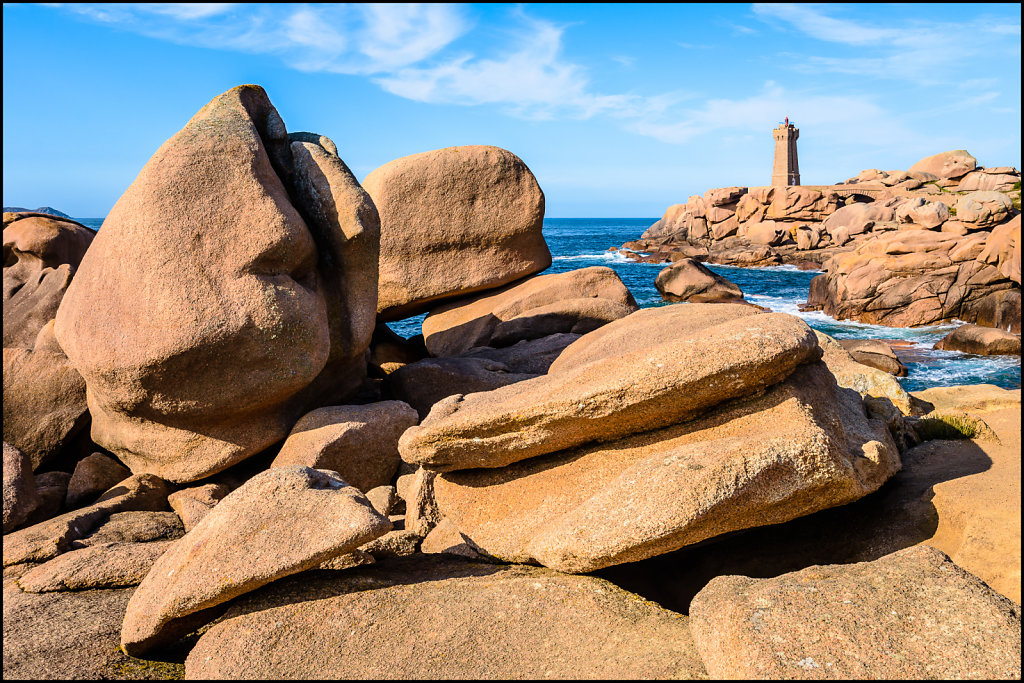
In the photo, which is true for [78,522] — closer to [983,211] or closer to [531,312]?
[531,312]

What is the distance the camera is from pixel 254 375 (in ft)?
19.7

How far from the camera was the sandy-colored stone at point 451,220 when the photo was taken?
430 inches

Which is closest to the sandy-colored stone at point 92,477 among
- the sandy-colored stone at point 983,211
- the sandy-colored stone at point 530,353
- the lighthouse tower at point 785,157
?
the sandy-colored stone at point 530,353

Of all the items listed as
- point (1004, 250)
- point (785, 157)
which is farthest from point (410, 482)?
point (785, 157)

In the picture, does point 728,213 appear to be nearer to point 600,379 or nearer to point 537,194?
point 537,194

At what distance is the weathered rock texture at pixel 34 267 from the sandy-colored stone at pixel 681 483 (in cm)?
528

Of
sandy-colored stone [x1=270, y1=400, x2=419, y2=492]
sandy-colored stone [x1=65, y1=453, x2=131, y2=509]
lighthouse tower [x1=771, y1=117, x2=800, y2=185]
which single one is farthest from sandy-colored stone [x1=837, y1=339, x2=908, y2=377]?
lighthouse tower [x1=771, y1=117, x2=800, y2=185]

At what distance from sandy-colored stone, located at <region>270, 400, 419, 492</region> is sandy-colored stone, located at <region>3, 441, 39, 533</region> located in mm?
1841

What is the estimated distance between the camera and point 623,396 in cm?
443

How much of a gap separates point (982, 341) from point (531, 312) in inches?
687

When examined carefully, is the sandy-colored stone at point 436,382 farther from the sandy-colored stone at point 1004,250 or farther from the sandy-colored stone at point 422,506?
the sandy-colored stone at point 1004,250

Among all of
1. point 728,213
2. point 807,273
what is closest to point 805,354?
point 807,273

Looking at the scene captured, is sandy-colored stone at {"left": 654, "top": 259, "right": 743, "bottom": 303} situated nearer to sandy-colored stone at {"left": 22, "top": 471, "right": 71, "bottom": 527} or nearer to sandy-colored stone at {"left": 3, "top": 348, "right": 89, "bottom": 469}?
sandy-colored stone at {"left": 3, "top": 348, "right": 89, "bottom": 469}

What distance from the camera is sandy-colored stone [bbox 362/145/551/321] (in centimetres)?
1091
